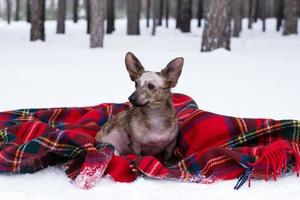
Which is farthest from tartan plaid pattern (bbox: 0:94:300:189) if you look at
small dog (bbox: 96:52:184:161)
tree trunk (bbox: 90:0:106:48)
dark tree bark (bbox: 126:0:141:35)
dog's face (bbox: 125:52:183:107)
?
dark tree bark (bbox: 126:0:141:35)

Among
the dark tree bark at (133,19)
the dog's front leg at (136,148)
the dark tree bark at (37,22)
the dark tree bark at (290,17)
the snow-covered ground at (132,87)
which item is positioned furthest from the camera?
the dark tree bark at (133,19)

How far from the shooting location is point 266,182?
379 cm

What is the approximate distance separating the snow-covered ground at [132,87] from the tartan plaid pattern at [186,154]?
0.23 ft

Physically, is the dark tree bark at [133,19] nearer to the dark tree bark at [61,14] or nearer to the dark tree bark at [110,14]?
the dark tree bark at [110,14]

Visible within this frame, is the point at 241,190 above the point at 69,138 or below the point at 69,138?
below

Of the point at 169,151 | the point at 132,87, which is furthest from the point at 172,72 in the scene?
the point at 132,87

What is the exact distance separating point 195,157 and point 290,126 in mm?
914

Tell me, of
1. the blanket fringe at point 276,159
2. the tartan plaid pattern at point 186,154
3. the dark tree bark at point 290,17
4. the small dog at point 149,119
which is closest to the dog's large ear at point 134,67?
the small dog at point 149,119

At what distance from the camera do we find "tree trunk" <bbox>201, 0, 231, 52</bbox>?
12.3 meters

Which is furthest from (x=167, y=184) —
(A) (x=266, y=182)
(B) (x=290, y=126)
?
(B) (x=290, y=126)

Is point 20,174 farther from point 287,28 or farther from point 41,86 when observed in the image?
point 287,28

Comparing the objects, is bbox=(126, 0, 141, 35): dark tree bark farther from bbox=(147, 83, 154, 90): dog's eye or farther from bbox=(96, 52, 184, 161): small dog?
bbox=(147, 83, 154, 90): dog's eye

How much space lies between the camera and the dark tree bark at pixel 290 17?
21.6 m

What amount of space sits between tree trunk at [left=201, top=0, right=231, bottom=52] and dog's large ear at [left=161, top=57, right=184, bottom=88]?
8157 mm
